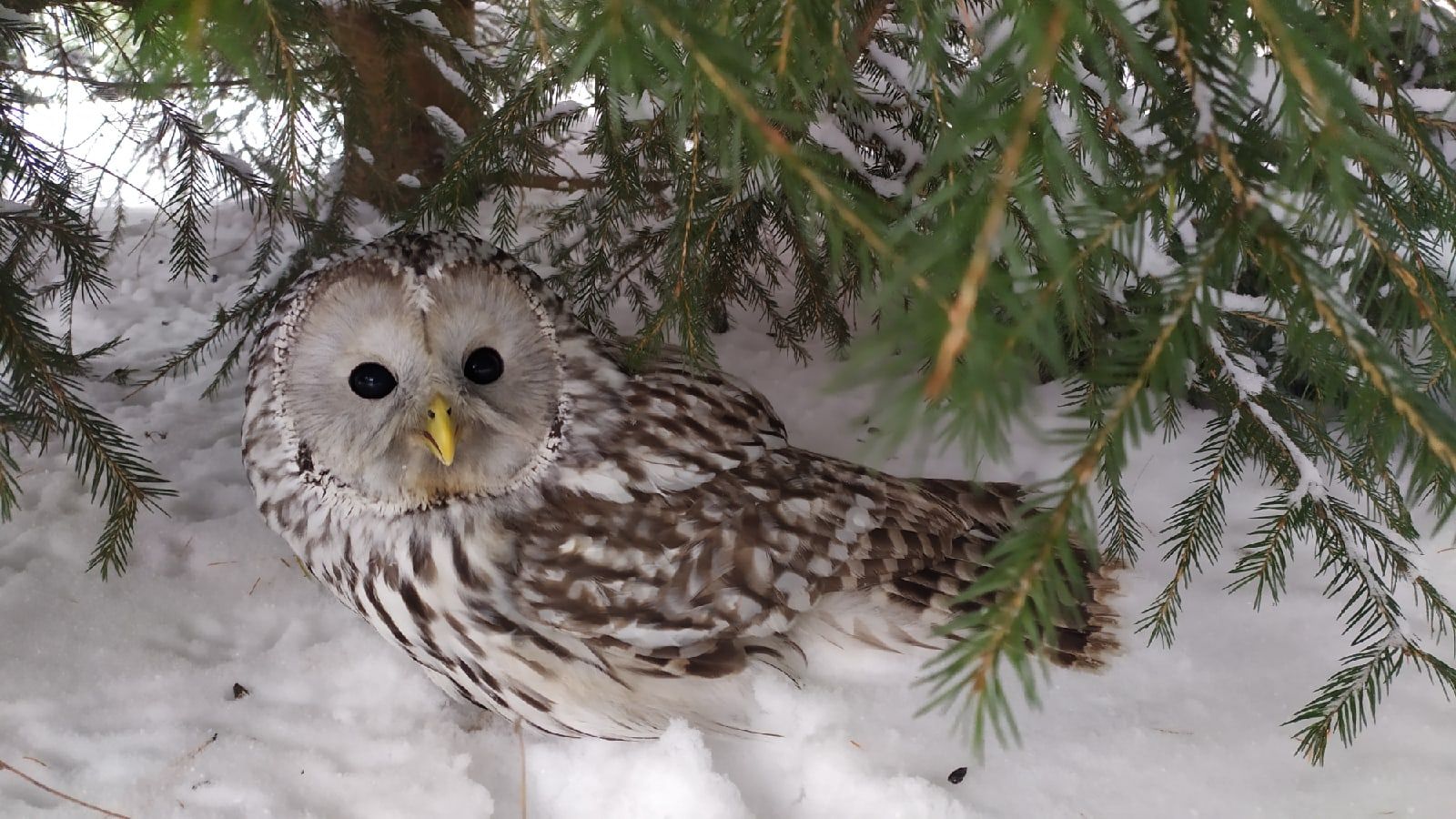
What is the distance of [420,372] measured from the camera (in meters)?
1.49

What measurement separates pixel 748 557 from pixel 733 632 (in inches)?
6.1

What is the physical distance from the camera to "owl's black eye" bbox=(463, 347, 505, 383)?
1.57m

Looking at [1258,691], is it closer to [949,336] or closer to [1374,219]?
[1374,219]

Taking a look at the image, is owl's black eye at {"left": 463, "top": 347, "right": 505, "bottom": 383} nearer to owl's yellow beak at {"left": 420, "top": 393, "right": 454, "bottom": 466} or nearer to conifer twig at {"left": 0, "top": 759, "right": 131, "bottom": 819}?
owl's yellow beak at {"left": 420, "top": 393, "right": 454, "bottom": 466}

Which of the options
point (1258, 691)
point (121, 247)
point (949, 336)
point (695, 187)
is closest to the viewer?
point (949, 336)

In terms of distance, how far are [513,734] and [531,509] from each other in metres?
0.59

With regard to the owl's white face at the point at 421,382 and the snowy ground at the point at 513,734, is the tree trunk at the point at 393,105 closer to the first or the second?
the owl's white face at the point at 421,382

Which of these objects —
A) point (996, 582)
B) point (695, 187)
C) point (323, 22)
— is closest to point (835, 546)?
point (695, 187)

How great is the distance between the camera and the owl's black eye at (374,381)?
1.52 meters

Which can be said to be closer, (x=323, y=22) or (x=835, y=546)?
(x=323, y=22)

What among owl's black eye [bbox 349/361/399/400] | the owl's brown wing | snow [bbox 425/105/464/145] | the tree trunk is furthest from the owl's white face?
snow [bbox 425/105/464/145]

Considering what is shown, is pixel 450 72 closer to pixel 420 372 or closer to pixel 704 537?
pixel 420 372

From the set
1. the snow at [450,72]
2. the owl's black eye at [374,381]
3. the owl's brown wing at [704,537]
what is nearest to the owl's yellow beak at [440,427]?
the owl's black eye at [374,381]

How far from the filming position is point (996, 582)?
2.54ft
